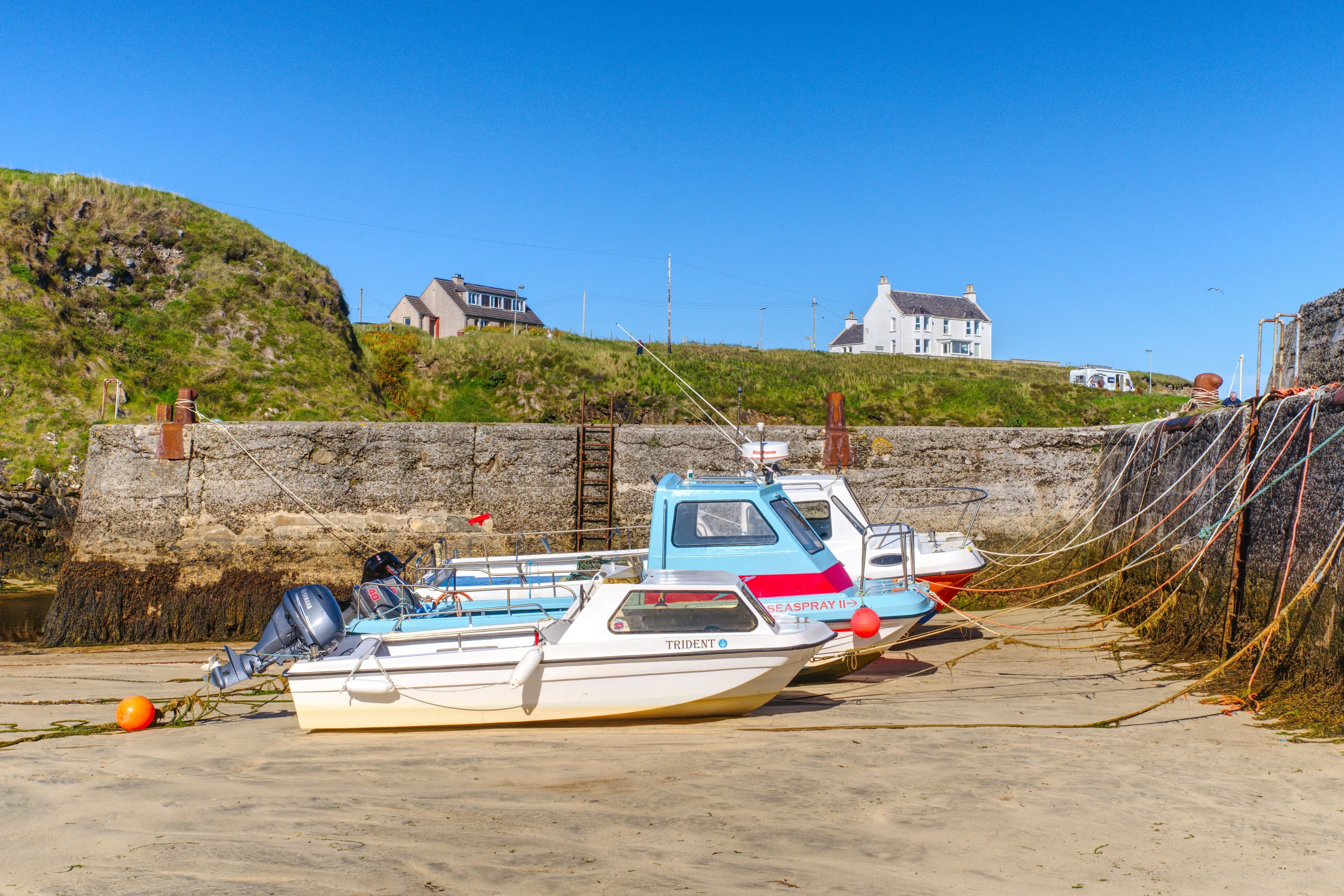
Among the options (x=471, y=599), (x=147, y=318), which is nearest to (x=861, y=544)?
(x=471, y=599)

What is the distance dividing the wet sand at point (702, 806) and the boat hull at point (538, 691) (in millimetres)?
147

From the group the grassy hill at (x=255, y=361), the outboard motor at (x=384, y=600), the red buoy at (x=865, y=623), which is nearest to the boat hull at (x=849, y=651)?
the red buoy at (x=865, y=623)

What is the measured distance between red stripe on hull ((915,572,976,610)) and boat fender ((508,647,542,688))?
15.4ft

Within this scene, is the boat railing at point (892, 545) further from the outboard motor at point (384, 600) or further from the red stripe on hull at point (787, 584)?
the outboard motor at point (384, 600)

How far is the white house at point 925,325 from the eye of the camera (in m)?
62.0

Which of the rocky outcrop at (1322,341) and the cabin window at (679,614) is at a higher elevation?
the rocky outcrop at (1322,341)

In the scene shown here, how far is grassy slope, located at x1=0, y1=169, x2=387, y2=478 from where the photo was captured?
18.8 metres

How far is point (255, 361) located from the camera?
2189 cm

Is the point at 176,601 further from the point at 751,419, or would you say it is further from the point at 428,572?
the point at 751,419

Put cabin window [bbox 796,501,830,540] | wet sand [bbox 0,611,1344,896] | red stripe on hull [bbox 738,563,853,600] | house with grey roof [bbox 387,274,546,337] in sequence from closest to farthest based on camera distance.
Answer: wet sand [bbox 0,611,1344,896] → red stripe on hull [bbox 738,563,853,600] → cabin window [bbox 796,501,830,540] → house with grey roof [bbox 387,274,546,337]

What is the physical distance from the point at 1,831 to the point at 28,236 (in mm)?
22848

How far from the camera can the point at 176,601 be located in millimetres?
10953

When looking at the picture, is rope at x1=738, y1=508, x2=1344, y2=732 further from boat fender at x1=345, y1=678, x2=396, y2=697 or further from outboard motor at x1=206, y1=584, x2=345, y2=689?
outboard motor at x1=206, y1=584, x2=345, y2=689

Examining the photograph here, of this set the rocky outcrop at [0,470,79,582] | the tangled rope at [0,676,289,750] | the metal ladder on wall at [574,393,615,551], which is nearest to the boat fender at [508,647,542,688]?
the tangled rope at [0,676,289,750]
